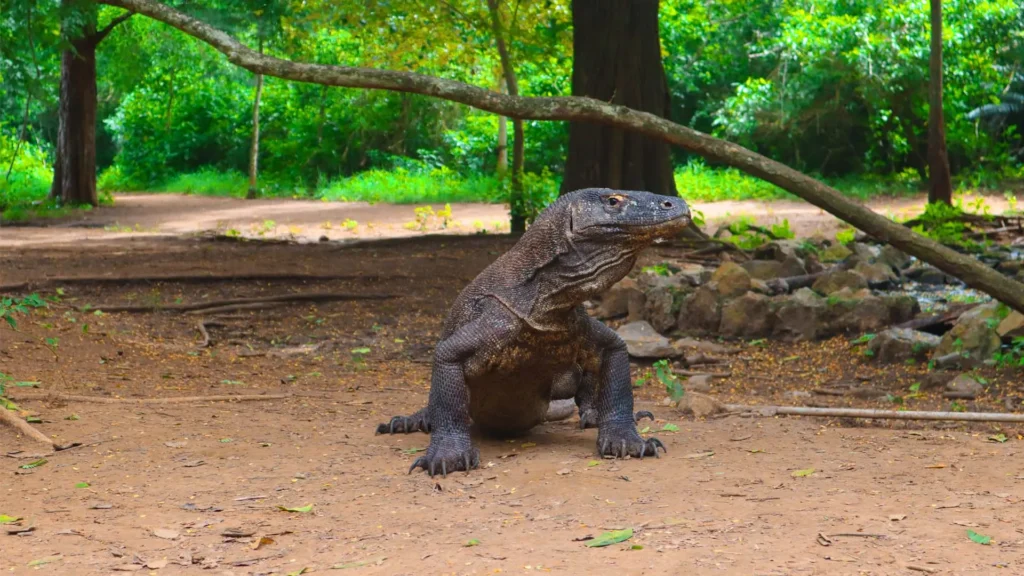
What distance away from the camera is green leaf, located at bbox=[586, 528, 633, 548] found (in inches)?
120

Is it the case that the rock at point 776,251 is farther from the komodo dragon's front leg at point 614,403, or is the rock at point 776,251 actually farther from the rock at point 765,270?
the komodo dragon's front leg at point 614,403

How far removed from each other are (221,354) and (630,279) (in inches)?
136

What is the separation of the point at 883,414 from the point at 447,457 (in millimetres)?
1900

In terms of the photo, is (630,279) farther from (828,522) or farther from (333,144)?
(333,144)

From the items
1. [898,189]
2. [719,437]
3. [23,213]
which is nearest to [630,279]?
[719,437]

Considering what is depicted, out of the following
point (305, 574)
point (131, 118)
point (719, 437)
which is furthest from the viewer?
point (131, 118)

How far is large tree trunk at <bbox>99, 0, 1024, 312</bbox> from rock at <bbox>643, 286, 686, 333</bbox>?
2260 mm

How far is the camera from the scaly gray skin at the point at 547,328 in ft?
13.0

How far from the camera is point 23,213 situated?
17688 millimetres

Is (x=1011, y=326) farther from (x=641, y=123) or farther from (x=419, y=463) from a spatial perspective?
(x=419, y=463)

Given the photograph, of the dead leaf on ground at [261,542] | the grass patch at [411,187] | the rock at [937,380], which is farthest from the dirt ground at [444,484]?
the grass patch at [411,187]

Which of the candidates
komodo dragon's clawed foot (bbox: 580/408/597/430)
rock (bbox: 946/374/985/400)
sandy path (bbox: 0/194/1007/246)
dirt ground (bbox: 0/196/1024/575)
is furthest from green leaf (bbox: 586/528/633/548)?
sandy path (bbox: 0/194/1007/246)

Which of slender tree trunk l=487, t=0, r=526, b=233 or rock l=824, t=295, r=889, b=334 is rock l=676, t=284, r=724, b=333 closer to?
rock l=824, t=295, r=889, b=334

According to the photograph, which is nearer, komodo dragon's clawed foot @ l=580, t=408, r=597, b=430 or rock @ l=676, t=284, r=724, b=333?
komodo dragon's clawed foot @ l=580, t=408, r=597, b=430
